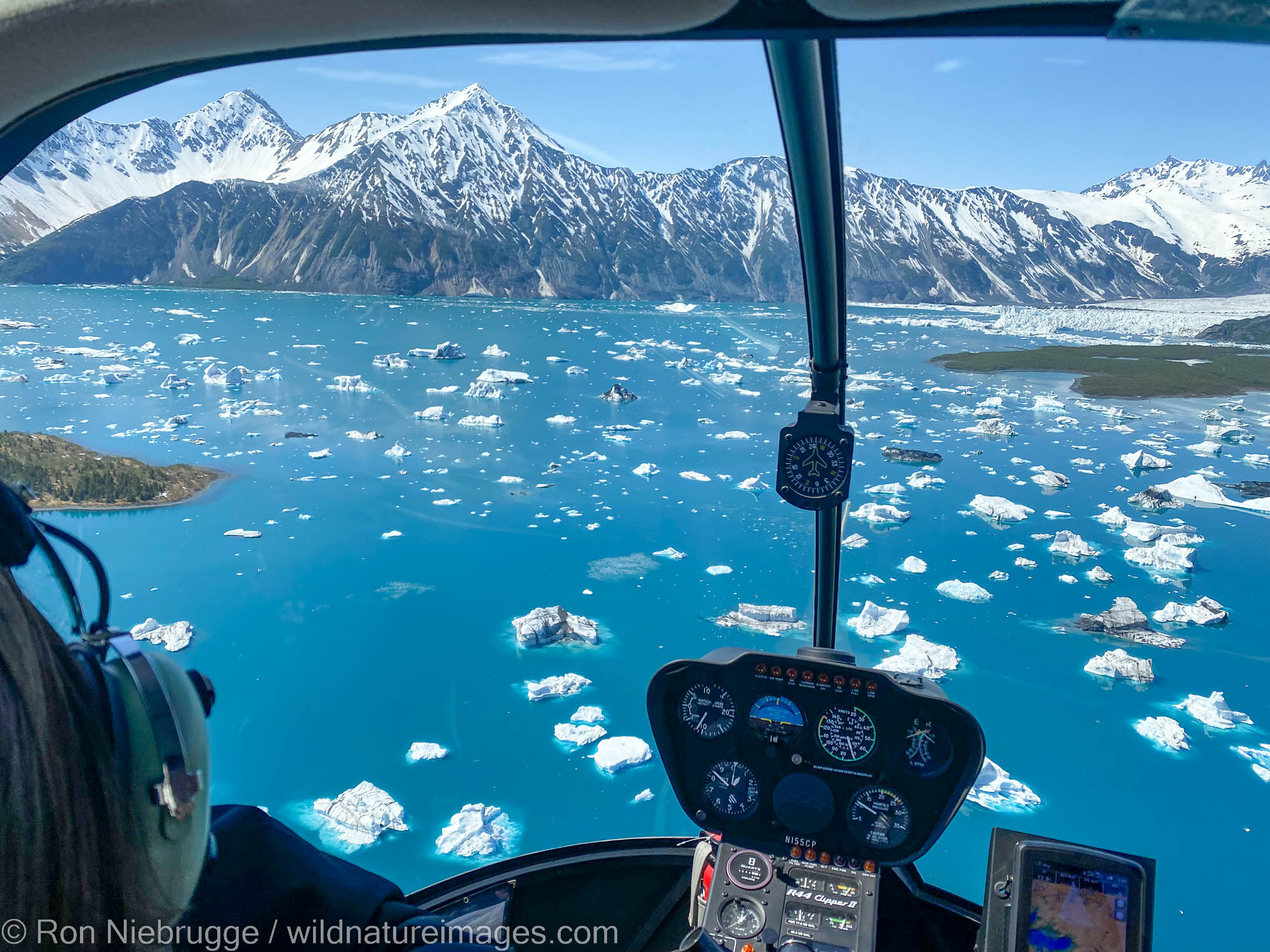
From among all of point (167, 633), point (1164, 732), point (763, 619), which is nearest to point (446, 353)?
point (167, 633)

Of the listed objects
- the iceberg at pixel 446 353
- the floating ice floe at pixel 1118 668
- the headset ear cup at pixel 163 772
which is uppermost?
the iceberg at pixel 446 353

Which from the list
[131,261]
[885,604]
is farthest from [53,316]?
[885,604]

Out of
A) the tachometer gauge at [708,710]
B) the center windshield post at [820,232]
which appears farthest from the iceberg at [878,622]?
the tachometer gauge at [708,710]

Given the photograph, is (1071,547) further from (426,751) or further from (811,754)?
(811,754)

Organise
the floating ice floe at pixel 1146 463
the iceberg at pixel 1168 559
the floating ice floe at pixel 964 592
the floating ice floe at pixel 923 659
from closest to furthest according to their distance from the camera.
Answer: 1. the floating ice floe at pixel 923 659
2. the floating ice floe at pixel 964 592
3. the iceberg at pixel 1168 559
4. the floating ice floe at pixel 1146 463

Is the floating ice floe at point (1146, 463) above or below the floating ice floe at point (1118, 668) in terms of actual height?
above

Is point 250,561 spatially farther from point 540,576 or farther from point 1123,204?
point 1123,204

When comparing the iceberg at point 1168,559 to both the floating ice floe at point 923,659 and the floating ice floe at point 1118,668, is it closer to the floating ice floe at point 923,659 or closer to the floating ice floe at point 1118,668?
the floating ice floe at point 1118,668

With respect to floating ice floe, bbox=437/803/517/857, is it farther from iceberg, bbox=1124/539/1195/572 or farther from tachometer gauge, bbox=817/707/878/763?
iceberg, bbox=1124/539/1195/572
